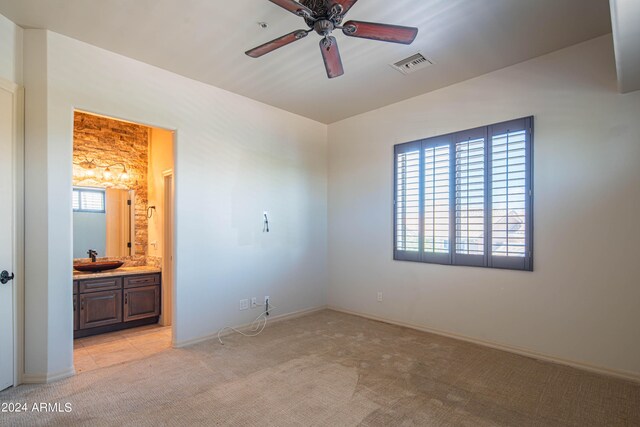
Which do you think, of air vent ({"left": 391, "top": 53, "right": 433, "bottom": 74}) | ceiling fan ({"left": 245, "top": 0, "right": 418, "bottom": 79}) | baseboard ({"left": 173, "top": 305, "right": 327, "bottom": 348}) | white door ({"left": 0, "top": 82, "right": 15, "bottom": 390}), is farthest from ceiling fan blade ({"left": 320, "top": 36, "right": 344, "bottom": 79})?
baseboard ({"left": 173, "top": 305, "right": 327, "bottom": 348})

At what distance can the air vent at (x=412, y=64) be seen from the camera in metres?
3.33

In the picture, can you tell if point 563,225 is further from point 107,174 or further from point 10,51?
point 107,174

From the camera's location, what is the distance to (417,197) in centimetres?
427

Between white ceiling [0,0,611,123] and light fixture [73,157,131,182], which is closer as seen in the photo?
white ceiling [0,0,611,123]

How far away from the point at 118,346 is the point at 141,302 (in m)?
0.77

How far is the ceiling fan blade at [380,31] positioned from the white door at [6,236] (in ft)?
9.11

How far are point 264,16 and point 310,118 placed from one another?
2.52m

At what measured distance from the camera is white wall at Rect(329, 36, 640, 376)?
113 inches

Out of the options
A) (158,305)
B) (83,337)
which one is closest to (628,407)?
(158,305)

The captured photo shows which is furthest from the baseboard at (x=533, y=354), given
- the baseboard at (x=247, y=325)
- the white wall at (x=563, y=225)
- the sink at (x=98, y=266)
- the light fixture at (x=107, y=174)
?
the light fixture at (x=107, y=174)

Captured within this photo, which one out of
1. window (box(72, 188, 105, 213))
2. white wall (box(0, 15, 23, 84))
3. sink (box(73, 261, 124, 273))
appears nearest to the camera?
white wall (box(0, 15, 23, 84))

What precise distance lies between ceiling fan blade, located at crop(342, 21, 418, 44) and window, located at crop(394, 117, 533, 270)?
6.33ft

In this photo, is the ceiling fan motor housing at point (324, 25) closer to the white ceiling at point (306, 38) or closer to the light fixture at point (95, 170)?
the white ceiling at point (306, 38)

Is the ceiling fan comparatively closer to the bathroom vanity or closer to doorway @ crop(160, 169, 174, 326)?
doorway @ crop(160, 169, 174, 326)
